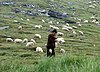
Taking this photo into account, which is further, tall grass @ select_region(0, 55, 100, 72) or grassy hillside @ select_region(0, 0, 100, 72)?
grassy hillside @ select_region(0, 0, 100, 72)

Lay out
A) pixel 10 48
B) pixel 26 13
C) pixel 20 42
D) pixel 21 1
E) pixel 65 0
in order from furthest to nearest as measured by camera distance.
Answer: pixel 65 0 < pixel 21 1 < pixel 26 13 < pixel 20 42 < pixel 10 48

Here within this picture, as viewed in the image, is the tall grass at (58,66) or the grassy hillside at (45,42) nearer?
the tall grass at (58,66)

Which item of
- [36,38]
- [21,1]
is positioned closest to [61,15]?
[21,1]

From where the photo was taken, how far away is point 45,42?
1793 inches

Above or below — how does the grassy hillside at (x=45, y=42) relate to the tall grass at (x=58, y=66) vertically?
below

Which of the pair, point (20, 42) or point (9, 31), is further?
point (9, 31)

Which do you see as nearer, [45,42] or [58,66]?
[58,66]

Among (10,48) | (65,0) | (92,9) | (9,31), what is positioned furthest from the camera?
(65,0)

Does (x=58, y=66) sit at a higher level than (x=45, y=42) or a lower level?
higher

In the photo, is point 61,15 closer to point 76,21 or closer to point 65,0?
point 76,21

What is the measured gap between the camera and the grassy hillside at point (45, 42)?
1534cm

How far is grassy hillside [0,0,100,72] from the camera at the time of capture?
15.3 meters

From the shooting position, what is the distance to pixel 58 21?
235 feet

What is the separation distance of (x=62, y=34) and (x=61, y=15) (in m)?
23.0
